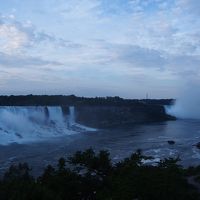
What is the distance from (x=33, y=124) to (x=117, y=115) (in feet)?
60.3

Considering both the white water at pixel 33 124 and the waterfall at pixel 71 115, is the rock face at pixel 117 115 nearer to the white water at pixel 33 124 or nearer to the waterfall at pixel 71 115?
the waterfall at pixel 71 115

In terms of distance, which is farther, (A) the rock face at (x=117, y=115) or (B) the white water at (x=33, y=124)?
(A) the rock face at (x=117, y=115)

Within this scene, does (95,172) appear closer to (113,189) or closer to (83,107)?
(113,189)

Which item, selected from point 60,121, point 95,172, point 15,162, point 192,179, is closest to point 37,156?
point 15,162

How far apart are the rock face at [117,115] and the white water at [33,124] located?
2.53 metres

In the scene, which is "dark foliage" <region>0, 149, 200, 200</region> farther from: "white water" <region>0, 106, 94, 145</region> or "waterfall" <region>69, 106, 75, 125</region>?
"waterfall" <region>69, 106, 75, 125</region>

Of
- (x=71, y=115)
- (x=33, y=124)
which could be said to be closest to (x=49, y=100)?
(x=71, y=115)

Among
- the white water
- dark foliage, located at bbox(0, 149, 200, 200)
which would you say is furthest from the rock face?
dark foliage, located at bbox(0, 149, 200, 200)

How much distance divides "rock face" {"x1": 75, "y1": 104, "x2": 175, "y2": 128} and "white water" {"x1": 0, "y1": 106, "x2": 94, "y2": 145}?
2530 mm

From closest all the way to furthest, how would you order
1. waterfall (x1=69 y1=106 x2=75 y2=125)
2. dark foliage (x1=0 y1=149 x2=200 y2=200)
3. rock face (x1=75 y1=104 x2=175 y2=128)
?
1. dark foliage (x1=0 y1=149 x2=200 y2=200)
2. waterfall (x1=69 y1=106 x2=75 y2=125)
3. rock face (x1=75 y1=104 x2=175 y2=128)

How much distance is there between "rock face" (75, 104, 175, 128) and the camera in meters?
50.4

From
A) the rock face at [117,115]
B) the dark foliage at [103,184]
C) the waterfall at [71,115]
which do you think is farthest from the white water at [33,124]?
the dark foliage at [103,184]

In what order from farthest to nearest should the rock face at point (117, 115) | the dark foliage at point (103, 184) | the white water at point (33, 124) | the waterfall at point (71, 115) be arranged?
the rock face at point (117, 115) < the waterfall at point (71, 115) < the white water at point (33, 124) < the dark foliage at point (103, 184)

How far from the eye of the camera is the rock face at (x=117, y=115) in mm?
50375
